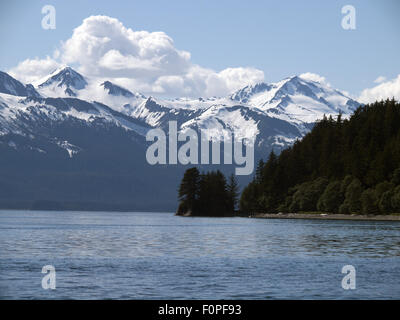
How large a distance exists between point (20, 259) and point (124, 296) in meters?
30.0

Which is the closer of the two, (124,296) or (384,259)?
(124,296)

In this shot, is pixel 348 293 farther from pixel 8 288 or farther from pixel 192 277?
pixel 8 288

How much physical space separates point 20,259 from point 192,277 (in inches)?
942
